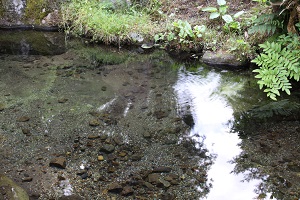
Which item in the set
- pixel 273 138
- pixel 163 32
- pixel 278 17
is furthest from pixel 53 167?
pixel 163 32

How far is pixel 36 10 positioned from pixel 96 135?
7.09m

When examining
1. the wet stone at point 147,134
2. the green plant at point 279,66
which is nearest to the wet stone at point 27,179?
the wet stone at point 147,134

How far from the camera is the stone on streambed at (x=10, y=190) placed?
2701 mm

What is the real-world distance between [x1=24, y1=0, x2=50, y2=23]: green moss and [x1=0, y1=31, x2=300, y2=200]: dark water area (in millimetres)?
3261

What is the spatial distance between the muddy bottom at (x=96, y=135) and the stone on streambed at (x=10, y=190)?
150 millimetres

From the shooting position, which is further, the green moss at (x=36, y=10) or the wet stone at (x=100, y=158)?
the green moss at (x=36, y=10)

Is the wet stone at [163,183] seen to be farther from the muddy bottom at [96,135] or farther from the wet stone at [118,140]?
the wet stone at [118,140]

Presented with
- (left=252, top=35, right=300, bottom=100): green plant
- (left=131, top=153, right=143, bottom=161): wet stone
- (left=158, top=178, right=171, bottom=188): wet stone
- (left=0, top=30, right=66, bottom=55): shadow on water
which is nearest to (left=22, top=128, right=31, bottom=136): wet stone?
(left=131, top=153, right=143, bottom=161): wet stone

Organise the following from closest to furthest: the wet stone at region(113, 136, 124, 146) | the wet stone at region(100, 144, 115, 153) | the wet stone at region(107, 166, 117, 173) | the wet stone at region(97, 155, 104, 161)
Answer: the wet stone at region(107, 166, 117, 173) → the wet stone at region(97, 155, 104, 161) → the wet stone at region(100, 144, 115, 153) → the wet stone at region(113, 136, 124, 146)

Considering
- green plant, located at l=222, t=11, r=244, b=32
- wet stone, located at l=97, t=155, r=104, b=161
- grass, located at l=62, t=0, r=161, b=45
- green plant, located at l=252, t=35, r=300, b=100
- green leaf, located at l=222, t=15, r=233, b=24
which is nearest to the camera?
wet stone, located at l=97, t=155, r=104, b=161

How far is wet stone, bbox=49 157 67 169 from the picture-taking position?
341 cm

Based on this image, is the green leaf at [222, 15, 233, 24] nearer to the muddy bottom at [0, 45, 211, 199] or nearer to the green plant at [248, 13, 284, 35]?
the muddy bottom at [0, 45, 211, 199]

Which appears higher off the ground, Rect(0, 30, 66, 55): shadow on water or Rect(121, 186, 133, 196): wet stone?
Rect(0, 30, 66, 55): shadow on water

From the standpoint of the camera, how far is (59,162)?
11.3 feet
